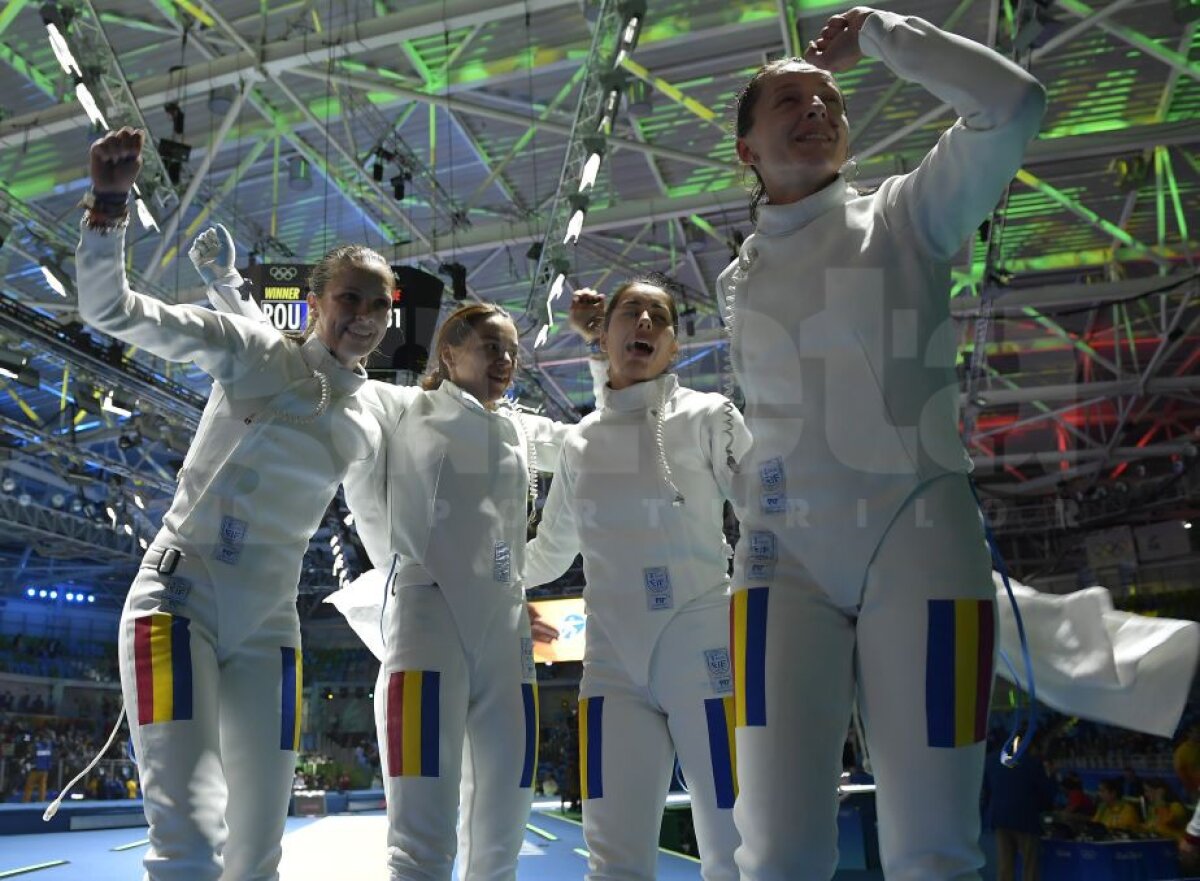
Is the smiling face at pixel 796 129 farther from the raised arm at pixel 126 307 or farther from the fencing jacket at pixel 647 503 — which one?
the raised arm at pixel 126 307

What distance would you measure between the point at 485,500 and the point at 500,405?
1.47ft

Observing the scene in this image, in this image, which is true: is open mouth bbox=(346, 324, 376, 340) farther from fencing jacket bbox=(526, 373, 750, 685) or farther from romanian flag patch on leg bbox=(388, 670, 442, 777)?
romanian flag patch on leg bbox=(388, 670, 442, 777)

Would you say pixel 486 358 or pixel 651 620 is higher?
pixel 486 358

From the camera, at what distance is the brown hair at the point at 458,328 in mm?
3289

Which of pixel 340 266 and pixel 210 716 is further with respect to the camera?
pixel 340 266

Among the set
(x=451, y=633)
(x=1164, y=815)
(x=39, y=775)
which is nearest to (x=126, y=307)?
(x=451, y=633)

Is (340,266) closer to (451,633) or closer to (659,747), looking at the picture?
(451,633)

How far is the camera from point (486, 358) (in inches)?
128

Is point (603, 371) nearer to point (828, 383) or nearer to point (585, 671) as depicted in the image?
point (585, 671)

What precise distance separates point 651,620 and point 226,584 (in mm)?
1091

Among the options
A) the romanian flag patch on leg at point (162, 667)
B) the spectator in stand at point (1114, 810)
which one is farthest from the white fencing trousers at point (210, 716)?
the spectator in stand at point (1114, 810)

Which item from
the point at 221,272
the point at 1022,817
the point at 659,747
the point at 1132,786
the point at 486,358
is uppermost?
the point at 221,272

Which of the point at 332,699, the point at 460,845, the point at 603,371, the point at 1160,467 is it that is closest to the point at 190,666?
the point at 460,845

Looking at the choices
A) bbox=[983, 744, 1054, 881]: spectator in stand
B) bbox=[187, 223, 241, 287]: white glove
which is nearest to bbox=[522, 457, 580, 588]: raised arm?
bbox=[187, 223, 241, 287]: white glove
